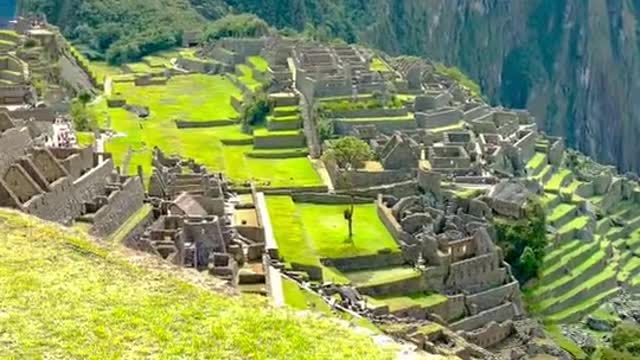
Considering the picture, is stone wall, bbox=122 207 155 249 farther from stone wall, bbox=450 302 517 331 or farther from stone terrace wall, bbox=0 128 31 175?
stone wall, bbox=450 302 517 331

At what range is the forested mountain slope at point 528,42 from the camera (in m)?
123

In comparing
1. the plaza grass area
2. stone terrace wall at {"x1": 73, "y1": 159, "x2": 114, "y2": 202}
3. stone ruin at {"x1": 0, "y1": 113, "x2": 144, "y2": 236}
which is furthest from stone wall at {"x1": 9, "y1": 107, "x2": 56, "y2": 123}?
stone terrace wall at {"x1": 73, "y1": 159, "x2": 114, "y2": 202}

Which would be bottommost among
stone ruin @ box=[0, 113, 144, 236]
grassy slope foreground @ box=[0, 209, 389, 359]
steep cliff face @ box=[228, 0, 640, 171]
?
steep cliff face @ box=[228, 0, 640, 171]

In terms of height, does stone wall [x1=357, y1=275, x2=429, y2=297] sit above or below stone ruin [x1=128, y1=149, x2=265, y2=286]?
below

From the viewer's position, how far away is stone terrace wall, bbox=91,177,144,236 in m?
29.2

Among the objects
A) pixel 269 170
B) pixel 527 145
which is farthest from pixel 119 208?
pixel 527 145

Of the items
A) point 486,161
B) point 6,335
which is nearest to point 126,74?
point 486,161

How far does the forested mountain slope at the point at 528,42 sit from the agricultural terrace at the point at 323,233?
6388cm

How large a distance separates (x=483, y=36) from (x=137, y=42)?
67312 mm

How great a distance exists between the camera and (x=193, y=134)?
182 feet

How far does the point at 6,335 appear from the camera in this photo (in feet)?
51.7

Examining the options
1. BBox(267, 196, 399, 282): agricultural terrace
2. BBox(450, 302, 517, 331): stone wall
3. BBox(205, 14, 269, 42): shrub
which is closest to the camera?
BBox(267, 196, 399, 282): agricultural terrace

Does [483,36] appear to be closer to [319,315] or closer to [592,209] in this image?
[592,209]

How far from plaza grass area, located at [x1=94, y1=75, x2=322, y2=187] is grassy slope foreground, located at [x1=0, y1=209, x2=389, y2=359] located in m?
22.5
